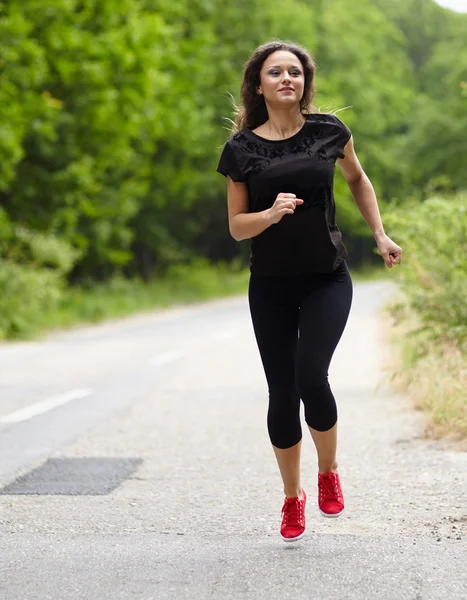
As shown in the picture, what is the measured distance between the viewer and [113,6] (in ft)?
79.4

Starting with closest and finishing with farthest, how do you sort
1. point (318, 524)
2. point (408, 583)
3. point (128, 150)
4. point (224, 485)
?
point (408, 583) → point (318, 524) → point (224, 485) → point (128, 150)

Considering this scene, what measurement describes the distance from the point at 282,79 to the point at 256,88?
179mm

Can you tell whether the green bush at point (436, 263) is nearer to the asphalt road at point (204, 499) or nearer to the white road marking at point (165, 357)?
the asphalt road at point (204, 499)

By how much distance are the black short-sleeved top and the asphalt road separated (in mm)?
1111

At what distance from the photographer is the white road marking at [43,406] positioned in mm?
8617

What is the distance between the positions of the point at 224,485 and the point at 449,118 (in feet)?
90.9

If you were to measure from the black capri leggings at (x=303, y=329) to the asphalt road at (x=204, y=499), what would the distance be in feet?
1.95

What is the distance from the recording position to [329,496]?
4602 millimetres

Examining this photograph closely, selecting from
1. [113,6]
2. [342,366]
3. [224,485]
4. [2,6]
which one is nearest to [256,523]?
[224,485]

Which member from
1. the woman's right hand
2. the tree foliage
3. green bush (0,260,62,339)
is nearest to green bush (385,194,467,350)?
the tree foliage

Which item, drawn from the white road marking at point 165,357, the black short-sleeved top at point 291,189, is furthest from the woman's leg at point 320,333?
the white road marking at point 165,357

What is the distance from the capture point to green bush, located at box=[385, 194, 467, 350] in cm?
818

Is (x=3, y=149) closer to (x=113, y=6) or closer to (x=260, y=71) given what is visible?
(x=113, y=6)

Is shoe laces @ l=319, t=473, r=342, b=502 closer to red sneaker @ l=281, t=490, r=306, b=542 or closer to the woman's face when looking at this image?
red sneaker @ l=281, t=490, r=306, b=542
